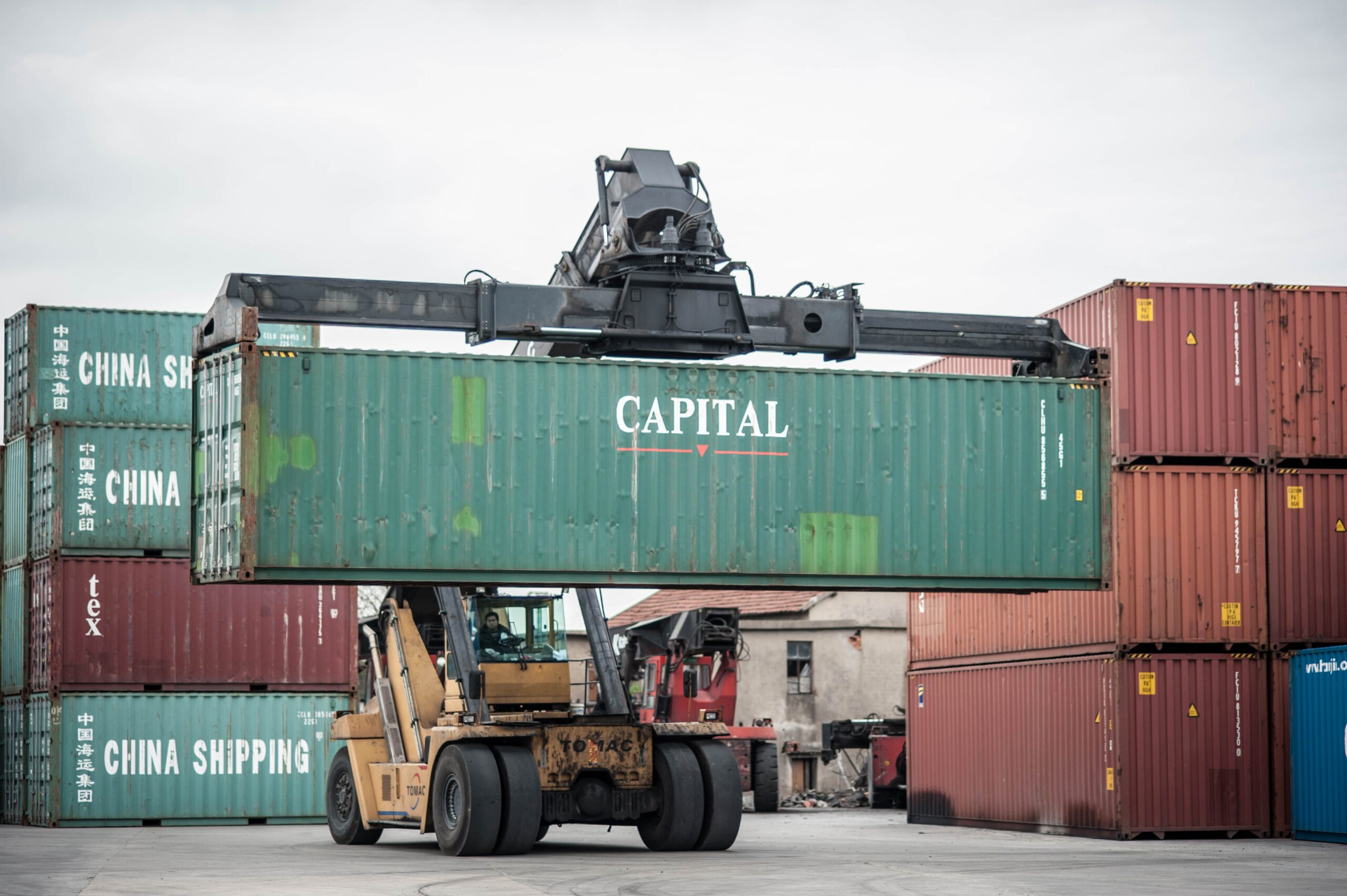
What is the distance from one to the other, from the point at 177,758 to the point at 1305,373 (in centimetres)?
1687

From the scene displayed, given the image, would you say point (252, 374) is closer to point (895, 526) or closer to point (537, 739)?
point (537, 739)

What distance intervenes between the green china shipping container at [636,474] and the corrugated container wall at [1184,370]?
108 inches

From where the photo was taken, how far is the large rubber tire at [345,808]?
2072 centimetres

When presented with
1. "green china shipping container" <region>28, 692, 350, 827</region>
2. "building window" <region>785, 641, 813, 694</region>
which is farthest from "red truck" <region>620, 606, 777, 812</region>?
"building window" <region>785, 641, 813, 694</region>

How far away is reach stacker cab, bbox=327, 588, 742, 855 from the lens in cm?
1792

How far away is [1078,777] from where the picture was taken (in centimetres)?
2205

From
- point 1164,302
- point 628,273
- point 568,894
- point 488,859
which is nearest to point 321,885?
point 568,894

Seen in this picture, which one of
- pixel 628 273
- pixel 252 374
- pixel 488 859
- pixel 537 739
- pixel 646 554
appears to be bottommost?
pixel 488 859

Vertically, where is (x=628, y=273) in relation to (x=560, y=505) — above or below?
above

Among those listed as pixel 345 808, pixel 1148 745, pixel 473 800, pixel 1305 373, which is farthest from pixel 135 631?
pixel 1305 373

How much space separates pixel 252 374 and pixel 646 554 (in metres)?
4.19

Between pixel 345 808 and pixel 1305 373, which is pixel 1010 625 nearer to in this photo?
pixel 1305 373

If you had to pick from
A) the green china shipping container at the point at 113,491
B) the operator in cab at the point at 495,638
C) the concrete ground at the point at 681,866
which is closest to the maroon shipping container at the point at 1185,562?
the concrete ground at the point at 681,866

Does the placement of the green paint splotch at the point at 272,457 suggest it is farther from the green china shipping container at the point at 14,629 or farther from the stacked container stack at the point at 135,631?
the green china shipping container at the point at 14,629
